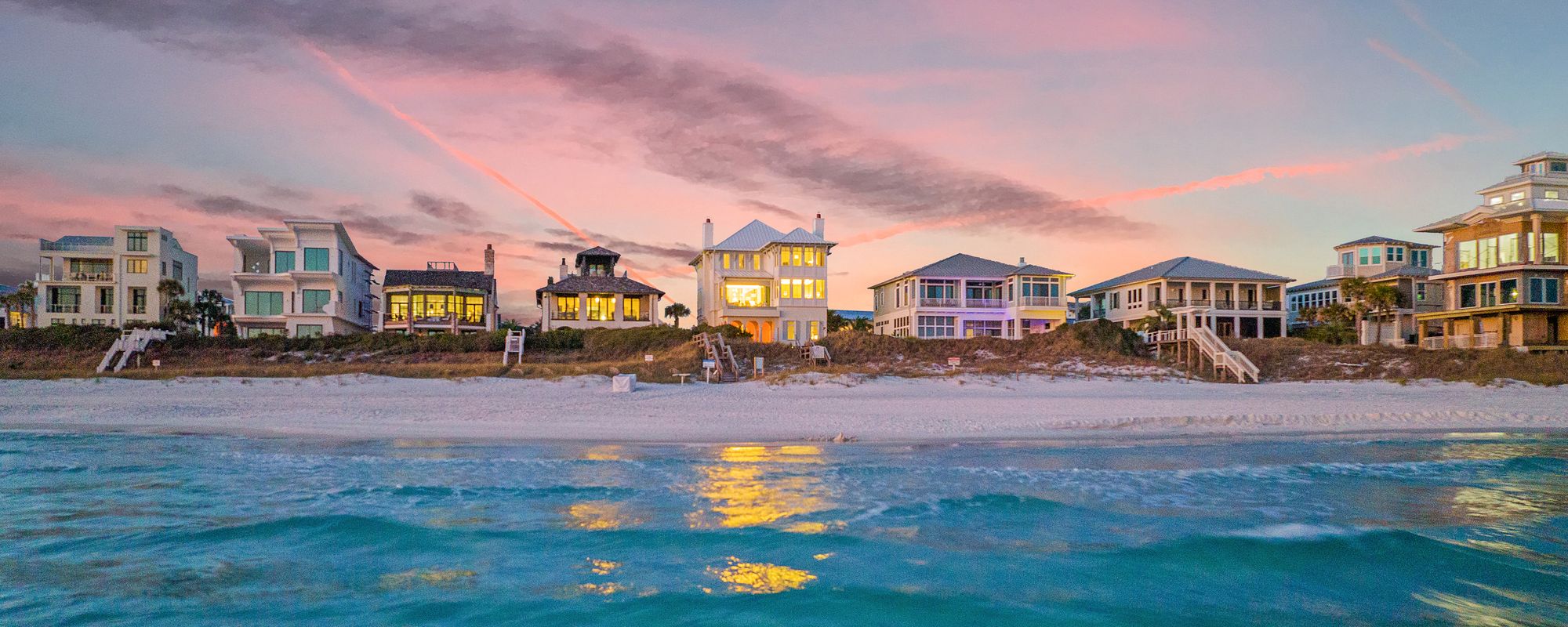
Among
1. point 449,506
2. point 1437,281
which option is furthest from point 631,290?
point 1437,281

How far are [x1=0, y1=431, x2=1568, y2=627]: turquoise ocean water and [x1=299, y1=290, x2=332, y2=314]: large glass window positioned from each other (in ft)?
105

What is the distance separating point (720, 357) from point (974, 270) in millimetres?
23952

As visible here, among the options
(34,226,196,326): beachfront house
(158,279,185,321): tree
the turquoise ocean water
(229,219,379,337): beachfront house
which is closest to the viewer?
the turquoise ocean water

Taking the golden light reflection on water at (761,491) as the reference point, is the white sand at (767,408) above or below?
above

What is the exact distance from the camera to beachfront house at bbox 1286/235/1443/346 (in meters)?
46.3

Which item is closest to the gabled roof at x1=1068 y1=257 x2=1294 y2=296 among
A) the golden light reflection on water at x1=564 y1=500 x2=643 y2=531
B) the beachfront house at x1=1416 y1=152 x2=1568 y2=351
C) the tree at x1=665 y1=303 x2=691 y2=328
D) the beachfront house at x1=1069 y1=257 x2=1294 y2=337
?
the beachfront house at x1=1069 y1=257 x2=1294 y2=337

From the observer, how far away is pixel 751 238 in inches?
1900

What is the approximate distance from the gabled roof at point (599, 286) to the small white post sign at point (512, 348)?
32.1 ft

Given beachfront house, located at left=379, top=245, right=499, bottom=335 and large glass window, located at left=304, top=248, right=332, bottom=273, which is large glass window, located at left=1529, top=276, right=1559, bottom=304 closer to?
beachfront house, located at left=379, top=245, right=499, bottom=335

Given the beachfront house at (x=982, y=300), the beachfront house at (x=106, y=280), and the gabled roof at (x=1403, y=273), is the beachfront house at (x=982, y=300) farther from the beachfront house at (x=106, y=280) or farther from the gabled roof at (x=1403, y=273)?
the beachfront house at (x=106, y=280)

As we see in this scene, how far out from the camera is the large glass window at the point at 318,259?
4431 cm

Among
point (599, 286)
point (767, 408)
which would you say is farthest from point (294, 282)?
point (767, 408)

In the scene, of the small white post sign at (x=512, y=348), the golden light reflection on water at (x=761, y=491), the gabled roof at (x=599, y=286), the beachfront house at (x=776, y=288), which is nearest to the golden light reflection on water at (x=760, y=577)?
the golden light reflection on water at (x=761, y=491)

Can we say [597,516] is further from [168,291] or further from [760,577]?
[168,291]
